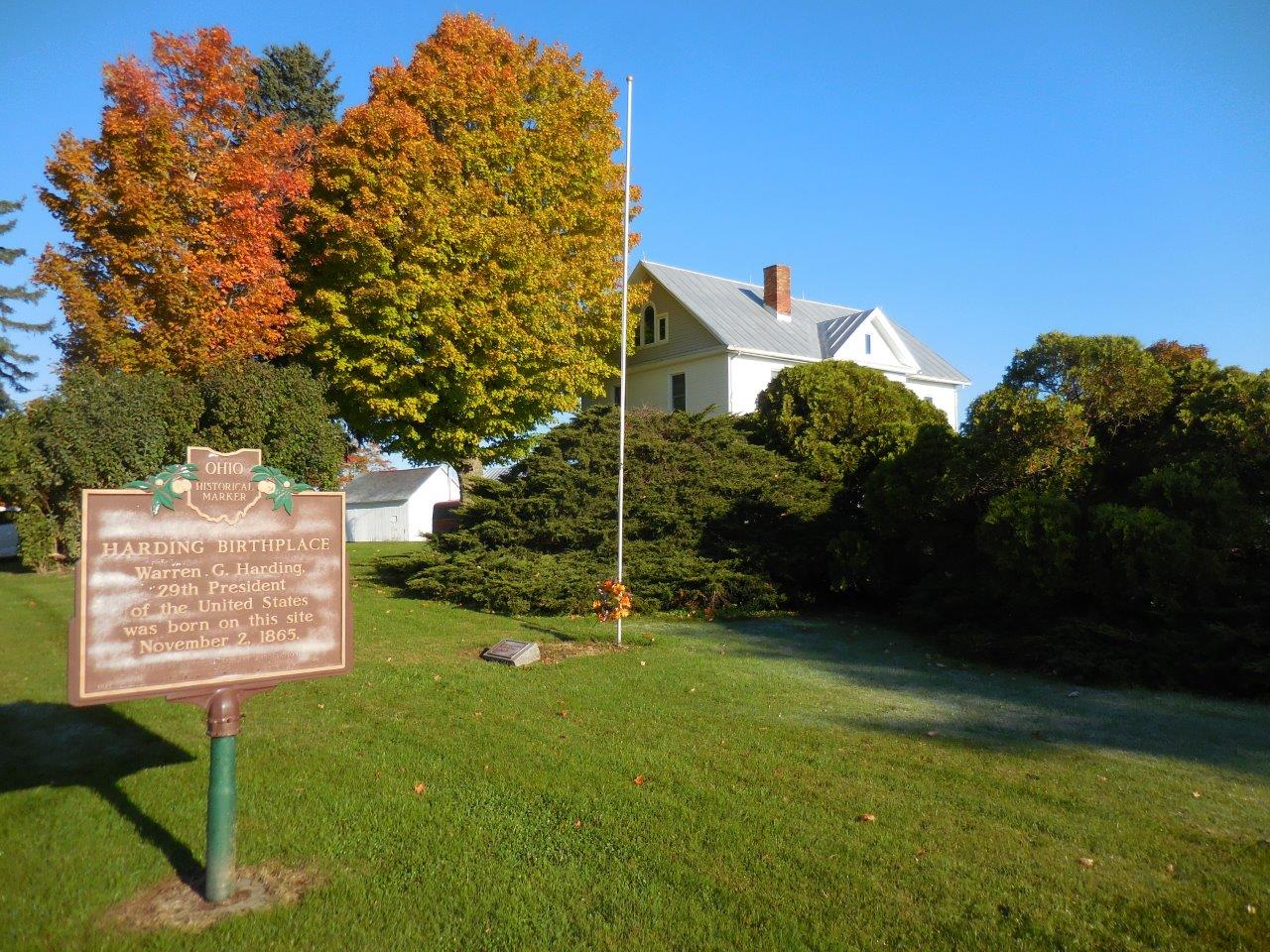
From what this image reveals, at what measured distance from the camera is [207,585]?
4.45 metres

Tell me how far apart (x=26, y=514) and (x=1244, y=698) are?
74.5ft

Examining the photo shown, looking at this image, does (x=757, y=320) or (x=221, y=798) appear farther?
(x=757, y=320)

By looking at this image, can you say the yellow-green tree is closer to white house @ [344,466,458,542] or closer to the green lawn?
the green lawn

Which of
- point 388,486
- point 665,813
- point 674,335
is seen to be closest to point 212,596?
point 665,813

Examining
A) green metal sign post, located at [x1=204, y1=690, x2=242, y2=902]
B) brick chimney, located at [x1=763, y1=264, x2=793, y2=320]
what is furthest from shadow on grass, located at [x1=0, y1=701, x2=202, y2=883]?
brick chimney, located at [x1=763, y1=264, x2=793, y2=320]

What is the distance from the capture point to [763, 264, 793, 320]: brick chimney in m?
32.1

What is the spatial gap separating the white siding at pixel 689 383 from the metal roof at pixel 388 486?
3563cm

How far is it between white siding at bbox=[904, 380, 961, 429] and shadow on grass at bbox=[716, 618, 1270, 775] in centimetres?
2379

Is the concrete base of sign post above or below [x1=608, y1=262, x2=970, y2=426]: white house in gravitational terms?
below

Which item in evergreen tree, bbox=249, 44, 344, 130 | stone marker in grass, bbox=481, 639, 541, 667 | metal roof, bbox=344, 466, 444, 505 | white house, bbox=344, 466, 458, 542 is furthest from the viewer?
metal roof, bbox=344, 466, 444, 505

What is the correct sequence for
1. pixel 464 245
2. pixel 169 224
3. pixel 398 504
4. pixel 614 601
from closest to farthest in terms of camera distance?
pixel 614 601 < pixel 169 224 < pixel 464 245 < pixel 398 504

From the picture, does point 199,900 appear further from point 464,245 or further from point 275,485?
point 464,245

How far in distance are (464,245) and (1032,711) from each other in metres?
15.6

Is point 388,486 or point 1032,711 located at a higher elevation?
point 388,486
